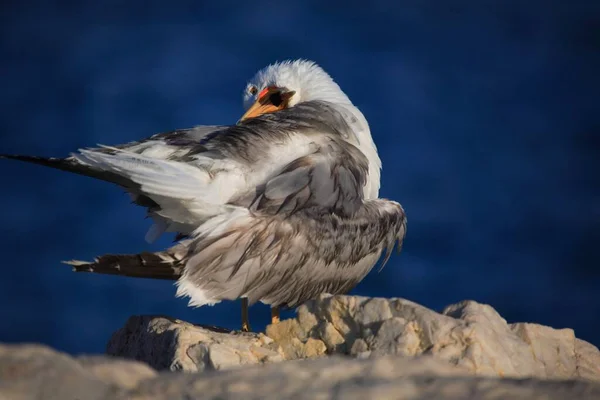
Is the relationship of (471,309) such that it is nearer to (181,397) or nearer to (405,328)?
(405,328)

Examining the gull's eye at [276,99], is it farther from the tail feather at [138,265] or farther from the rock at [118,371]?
the rock at [118,371]

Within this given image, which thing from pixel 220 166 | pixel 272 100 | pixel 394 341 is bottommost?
pixel 394 341

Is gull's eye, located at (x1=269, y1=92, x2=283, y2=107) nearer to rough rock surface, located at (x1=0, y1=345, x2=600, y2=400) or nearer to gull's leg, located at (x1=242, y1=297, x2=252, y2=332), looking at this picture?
gull's leg, located at (x1=242, y1=297, x2=252, y2=332)

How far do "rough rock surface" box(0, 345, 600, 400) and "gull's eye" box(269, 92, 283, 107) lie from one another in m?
4.38

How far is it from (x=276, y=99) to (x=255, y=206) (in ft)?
6.99

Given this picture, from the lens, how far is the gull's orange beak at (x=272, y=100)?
6363 millimetres

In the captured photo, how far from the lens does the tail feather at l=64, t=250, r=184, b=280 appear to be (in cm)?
394

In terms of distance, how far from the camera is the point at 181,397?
1.97m

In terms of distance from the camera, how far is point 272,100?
6.43m

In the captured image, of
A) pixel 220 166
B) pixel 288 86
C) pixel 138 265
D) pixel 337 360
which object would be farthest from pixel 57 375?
pixel 288 86

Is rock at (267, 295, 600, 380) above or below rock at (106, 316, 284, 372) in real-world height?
above

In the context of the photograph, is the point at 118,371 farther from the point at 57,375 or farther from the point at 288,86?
the point at 288,86

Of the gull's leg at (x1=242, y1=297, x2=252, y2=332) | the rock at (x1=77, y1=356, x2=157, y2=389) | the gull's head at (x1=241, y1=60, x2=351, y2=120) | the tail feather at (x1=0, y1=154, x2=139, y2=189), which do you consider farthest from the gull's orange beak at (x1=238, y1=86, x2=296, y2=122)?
the rock at (x1=77, y1=356, x2=157, y2=389)

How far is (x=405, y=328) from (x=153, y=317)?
171cm
